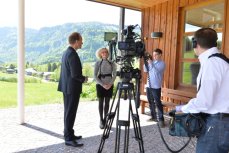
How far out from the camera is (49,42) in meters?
8.12

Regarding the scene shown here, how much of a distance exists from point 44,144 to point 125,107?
3.00 meters

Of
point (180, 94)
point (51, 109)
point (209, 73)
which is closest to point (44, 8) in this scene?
point (51, 109)

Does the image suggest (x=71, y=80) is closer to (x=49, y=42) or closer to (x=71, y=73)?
(x=71, y=73)

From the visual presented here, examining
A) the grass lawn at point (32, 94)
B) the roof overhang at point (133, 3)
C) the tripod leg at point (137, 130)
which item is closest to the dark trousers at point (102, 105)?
the tripod leg at point (137, 130)

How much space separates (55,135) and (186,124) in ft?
9.01

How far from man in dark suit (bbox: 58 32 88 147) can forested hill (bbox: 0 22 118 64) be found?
13.6ft

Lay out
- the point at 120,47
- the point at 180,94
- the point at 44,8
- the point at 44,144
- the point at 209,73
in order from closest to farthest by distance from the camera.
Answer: the point at 209,73 → the point at 120,47 → the point at 44,144 → the point at 180,94 → the point at 44,8

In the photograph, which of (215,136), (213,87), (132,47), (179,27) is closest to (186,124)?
(215,136)

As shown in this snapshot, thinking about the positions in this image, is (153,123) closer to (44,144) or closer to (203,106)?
(44,144)

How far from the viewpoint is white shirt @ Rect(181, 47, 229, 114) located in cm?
159

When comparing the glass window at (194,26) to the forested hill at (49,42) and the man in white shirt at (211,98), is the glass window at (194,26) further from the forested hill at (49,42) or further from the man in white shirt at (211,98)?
the man in white shirt at (211,98)

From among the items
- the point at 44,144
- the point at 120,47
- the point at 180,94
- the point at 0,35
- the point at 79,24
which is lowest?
the point at 44,144

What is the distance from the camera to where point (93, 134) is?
165 inches

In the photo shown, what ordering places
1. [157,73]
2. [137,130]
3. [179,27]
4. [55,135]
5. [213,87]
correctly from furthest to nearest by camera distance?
[179,27] → [157,73] → [55,135] → [137,130] → [213,87]
